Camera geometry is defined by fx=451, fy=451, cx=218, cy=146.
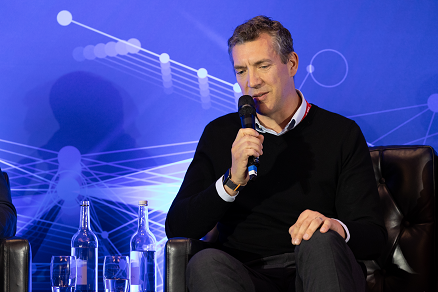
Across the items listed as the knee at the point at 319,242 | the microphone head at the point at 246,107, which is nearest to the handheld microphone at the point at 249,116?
the microphone head at the point at 246,107

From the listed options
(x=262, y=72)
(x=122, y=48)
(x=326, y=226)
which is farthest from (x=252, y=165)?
(x=122, y=48)

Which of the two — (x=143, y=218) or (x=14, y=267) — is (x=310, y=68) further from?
(x=14, y=267)

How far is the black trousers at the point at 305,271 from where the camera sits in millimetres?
1067

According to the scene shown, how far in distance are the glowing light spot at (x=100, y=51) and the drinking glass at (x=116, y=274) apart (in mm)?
1261

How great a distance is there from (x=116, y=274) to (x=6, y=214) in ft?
1.93

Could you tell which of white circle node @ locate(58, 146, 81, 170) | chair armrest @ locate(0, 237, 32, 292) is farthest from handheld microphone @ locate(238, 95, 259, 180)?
white circle node @ locate(58, 146, 81, 170)

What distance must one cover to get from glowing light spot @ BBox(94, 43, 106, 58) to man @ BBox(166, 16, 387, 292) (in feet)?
2.99

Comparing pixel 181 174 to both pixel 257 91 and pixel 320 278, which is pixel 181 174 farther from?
pixel 320 278

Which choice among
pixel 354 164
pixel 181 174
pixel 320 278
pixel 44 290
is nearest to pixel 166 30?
pixel 181 174

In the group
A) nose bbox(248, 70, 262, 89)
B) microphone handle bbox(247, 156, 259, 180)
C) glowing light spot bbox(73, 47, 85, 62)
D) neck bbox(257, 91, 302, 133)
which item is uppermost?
glowing light spot bbox(73, 47, 85, 62)

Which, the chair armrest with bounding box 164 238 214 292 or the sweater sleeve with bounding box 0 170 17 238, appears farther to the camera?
the sweater sleeve with bounding box 0 170 17 238

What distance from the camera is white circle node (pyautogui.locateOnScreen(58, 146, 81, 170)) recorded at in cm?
238

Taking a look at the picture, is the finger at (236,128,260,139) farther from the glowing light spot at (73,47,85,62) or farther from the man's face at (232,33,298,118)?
the glowing light spot at (73,47,85,62)

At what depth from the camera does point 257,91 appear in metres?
1.69
